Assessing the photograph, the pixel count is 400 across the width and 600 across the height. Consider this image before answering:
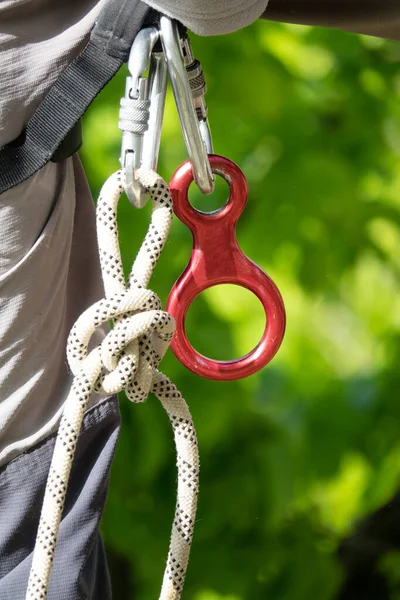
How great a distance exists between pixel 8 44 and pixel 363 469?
3.60 feet

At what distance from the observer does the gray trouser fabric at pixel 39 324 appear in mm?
612

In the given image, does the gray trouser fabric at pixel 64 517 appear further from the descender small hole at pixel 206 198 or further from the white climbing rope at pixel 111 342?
the descender small hole at pixel 206 198

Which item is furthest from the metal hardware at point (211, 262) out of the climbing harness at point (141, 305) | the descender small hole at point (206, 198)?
the descender small hole at point (206, 198)

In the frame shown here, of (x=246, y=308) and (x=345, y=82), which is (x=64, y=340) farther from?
(x=345, y=82)

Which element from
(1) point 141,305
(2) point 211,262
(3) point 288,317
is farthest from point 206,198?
(1) point 141,305

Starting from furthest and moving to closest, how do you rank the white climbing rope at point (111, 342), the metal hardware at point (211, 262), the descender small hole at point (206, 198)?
the descender small hole at point (206, 198) < the metal hardware at point (211, 262) < the white climbing rope at point (111, 342)

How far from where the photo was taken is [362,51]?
1.45 m

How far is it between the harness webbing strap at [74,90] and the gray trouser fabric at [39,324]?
12mm

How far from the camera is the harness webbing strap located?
1.91 feet

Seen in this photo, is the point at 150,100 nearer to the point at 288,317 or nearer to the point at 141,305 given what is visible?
the point at 141,305

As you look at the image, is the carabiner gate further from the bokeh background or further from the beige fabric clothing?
the bokeh background

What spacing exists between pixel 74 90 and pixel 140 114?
7 centimetres

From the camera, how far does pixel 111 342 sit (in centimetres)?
53

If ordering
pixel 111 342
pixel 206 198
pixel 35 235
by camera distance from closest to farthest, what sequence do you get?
pixel 111 342
pixel 35 235
pixel 206 198
